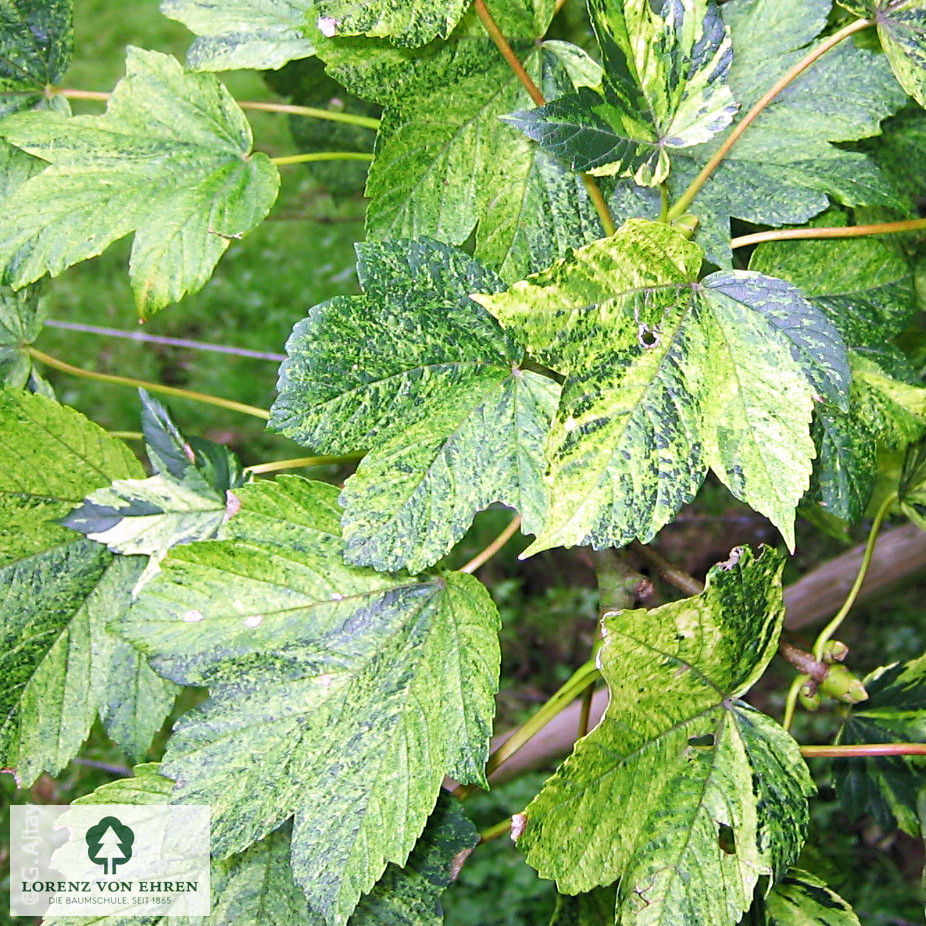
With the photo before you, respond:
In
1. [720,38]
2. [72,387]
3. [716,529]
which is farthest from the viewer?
[72,387]

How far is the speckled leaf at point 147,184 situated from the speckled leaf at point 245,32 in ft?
0.08

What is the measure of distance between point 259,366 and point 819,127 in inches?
67.0

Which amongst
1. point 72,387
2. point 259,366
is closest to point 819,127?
point 259,366

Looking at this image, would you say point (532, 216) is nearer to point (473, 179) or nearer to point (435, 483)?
point (473, 179)

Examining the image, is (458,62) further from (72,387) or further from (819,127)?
(72,387)

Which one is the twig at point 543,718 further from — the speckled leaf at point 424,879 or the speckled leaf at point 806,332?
the speckled leaf at point 806,332

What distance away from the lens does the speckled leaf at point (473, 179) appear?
24.6 inches

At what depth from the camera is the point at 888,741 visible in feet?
2.25

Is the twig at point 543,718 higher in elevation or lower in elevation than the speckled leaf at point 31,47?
lower

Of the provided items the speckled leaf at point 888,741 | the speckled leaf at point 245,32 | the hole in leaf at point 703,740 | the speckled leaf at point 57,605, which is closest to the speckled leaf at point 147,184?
the speckled leaf at point 245,32

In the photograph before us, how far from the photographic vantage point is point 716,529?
1889mm

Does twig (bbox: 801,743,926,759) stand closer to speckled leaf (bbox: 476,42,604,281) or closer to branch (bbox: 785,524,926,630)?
speckled leaf (bbox: 476,42,604,281)

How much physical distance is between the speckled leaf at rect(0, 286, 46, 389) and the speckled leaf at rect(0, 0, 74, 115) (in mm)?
159

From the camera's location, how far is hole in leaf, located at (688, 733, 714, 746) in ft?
1.98
